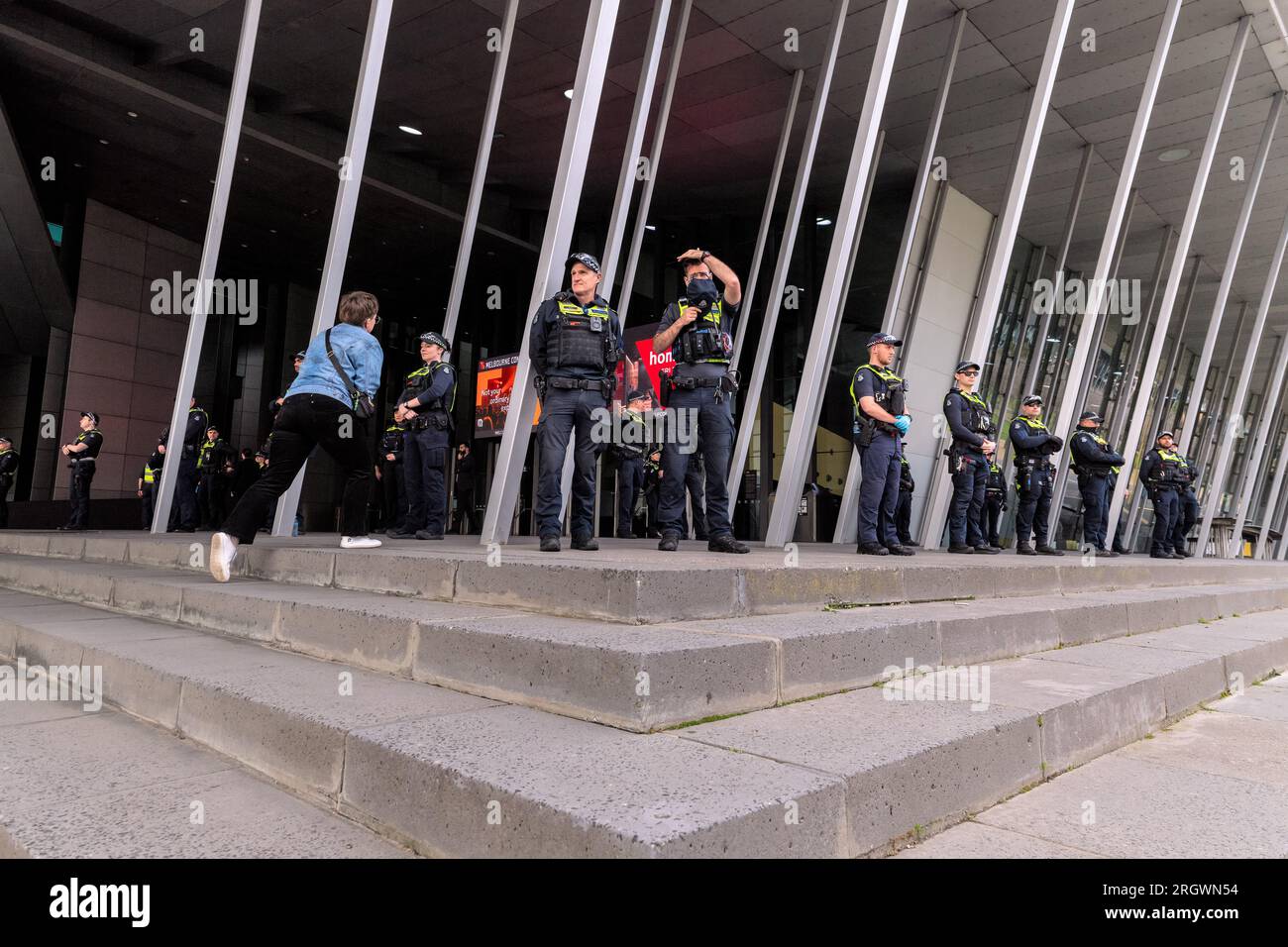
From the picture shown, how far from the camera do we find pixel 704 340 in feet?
16.2

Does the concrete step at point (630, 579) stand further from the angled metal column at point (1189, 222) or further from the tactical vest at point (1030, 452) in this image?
the angled metal column at point (1189, 222)

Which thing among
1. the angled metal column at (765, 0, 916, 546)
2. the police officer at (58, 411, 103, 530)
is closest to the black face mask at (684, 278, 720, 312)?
the angled metal column at (765, 0, 916, 546)

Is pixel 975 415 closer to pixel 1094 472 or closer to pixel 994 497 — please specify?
pixel 994 497

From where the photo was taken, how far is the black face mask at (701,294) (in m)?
5.02

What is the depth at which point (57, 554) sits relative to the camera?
7.04 meters

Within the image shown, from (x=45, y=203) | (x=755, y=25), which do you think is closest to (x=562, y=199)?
(x=755, y=25)

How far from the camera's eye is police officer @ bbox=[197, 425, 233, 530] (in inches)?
424

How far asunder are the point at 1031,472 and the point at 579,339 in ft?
21.2

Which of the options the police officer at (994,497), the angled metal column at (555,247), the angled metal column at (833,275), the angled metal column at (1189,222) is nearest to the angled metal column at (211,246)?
the angled metal column at (555,247)

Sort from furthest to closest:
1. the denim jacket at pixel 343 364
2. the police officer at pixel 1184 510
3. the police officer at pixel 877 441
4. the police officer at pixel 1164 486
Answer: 1. the police officer at pixel 1184 510
2. the police officer at pixel 1164 486
3. the police officer at pixel 877 441
4. the denim jacket at pixel 343 364

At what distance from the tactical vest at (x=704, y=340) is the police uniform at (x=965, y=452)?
3653mm

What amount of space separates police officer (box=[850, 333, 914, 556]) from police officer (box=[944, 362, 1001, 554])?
75.1 inches

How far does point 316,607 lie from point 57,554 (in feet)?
18.3
